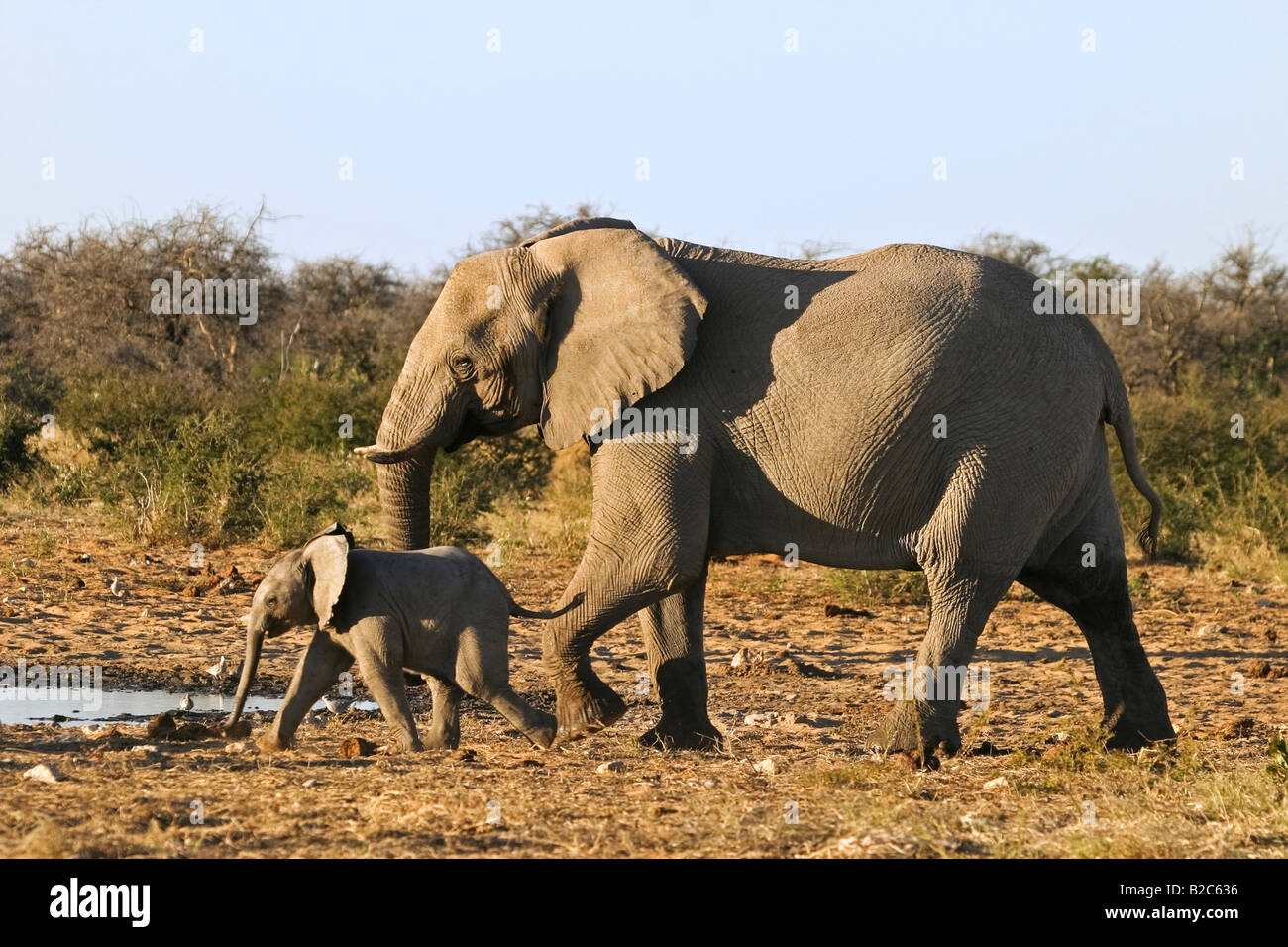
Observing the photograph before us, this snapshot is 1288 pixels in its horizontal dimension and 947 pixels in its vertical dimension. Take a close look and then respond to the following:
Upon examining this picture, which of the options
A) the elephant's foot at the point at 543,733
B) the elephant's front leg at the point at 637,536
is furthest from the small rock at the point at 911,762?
the elephant's foot at the point at 543,733

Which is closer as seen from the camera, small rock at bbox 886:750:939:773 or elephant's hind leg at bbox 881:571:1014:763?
small rock at bbox 886:750:939:773

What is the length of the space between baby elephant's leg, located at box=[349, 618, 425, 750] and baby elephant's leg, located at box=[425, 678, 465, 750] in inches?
7.1

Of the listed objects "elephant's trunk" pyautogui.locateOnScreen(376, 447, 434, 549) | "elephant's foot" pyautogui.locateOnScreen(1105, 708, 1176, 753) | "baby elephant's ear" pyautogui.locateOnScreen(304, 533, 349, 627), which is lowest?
"elephant's foot" pyautogui.locateOnScreen(1105, 708, 1176, 753)

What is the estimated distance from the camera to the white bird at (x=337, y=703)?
26.5 feet

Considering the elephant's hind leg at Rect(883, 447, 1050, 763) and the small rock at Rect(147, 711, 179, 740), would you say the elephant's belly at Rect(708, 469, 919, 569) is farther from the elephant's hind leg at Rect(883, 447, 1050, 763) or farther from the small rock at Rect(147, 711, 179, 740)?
the small rock at Rect(147, 711, 179, 740)

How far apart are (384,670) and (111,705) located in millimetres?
2208

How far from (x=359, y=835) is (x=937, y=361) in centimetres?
306

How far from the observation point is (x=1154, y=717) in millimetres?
7395

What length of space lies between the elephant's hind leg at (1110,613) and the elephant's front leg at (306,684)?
313 cm

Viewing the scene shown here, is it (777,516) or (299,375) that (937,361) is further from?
(299,375)

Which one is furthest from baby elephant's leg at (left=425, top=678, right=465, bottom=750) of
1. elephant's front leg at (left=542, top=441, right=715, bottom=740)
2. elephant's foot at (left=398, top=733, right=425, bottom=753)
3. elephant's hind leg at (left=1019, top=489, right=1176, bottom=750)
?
elephant's hind leg at (left=1019, top=489, right=1176, bottom=750)

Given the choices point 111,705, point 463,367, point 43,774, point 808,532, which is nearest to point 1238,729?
point 808,532

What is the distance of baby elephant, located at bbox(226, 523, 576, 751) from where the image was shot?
21.9ft
